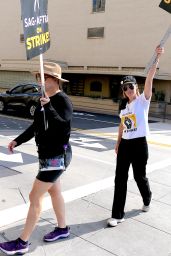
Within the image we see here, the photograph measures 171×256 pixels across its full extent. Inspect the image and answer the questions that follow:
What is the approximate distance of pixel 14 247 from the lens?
3330 mm

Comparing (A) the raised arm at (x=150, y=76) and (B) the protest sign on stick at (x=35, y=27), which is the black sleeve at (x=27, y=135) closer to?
(B) the protest sign on stick at (x=35, y=27)

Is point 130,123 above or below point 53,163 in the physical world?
above

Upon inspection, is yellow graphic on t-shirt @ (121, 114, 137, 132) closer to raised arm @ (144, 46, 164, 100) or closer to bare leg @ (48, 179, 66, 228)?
raised arm @ (144, 46, 164, 100)

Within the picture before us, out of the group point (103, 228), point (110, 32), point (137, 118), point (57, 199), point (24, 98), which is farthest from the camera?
point (110, 32)

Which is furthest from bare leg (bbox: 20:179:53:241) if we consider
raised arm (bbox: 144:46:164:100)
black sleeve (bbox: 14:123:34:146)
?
raised arm (bbox: 144:46:164:100)

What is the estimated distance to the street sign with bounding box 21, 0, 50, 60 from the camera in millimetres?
3176

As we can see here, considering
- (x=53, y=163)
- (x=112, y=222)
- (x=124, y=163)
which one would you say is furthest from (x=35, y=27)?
(x=112, y=222)

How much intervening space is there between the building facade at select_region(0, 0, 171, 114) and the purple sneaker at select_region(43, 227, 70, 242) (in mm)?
18191

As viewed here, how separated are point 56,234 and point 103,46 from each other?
23.6m

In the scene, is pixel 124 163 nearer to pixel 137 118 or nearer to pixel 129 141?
pixel 129 141

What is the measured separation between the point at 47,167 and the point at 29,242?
3.00 ft

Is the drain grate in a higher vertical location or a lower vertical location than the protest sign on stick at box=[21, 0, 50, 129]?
lower

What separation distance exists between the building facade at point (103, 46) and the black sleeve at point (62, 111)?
1833 centimetres

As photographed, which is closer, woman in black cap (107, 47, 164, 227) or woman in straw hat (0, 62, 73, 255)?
woman in straw hat (0, 62, 73, 255)
